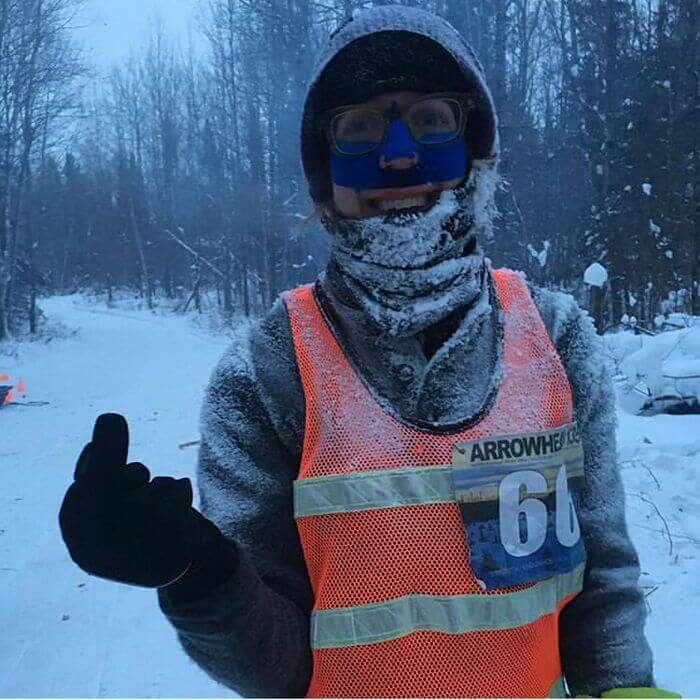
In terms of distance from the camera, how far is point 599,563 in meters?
1.46

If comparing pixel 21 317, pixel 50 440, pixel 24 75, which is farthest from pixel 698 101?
pixel 21 317

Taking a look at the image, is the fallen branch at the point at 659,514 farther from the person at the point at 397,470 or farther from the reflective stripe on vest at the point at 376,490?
the reflective stripe on vest at the point at 376,490

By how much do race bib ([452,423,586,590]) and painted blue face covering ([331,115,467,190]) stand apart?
59 centimetres

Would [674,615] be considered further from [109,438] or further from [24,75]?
[24,75]

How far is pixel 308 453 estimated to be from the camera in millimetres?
1313

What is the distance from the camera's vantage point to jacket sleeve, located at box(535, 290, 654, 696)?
142 centimetres

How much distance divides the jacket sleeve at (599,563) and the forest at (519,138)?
9.22 m

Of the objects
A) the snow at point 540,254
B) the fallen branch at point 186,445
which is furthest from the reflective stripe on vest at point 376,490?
the snow at point 540,254

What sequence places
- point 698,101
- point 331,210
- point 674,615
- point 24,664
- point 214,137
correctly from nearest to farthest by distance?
point 331,210 < point 24,664 < point 674,615 < point 698,101 < point 214,137

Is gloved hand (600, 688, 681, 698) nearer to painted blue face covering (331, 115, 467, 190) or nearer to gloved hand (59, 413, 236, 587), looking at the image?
gloved hand (59, 413, 236, 587)

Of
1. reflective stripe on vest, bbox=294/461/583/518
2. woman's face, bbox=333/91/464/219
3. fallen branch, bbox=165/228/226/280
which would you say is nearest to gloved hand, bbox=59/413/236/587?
reflective stripe on vest, bbox=294/461/583/518

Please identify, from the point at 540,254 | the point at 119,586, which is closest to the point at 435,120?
the point at 119,586

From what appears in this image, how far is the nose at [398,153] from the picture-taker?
151 cm

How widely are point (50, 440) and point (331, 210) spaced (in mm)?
8339
